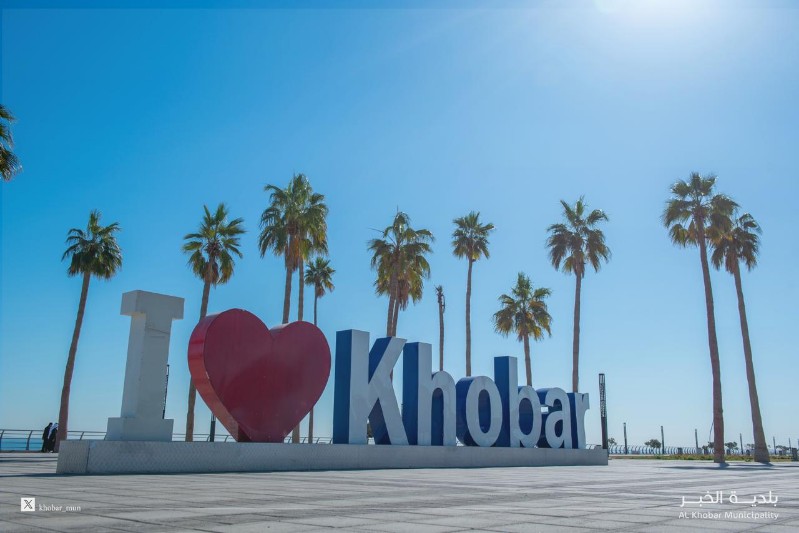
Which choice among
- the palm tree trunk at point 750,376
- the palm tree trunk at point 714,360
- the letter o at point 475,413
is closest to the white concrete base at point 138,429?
the letter o at point 475,413

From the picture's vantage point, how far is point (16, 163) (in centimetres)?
2172

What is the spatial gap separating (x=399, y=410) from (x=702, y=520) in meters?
16.1

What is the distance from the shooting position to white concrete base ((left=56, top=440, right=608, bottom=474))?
14375 millimetres

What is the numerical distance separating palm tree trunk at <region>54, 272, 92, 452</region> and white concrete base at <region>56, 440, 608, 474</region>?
Answer: 20.8m

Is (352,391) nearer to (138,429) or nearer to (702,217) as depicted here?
(138,429)

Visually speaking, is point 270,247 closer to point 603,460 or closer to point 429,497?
point 603,460

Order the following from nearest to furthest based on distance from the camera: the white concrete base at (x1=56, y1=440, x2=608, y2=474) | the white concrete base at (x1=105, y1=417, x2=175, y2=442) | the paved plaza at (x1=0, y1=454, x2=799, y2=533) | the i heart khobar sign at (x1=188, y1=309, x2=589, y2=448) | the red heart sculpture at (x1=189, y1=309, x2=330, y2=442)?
the paved plaza at (x1=0, y1=454, x2=799, y2=533) < the white concrete base at (x1=56, y1=440, x2=608, y2=474) < the white concrete base at (x1=105, y1=417, x2=175, y2=442) < the red heart sculpture at (x1=189, y1=309, x2=330, y2=442) < the i heart khobar sign at (x1=188, y1=309, x2=589, y2=448)

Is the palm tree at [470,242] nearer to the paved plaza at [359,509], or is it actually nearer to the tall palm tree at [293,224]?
the tall palm tree at [293,224]

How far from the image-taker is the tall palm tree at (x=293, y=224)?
33.6 metres

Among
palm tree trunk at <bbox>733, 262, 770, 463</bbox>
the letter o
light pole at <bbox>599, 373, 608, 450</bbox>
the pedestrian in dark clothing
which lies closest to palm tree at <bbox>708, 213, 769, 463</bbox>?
palm tree trunk at <bbox>733, 262, 770, 463</bbox>

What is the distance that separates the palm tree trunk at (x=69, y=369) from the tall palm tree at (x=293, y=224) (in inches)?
436

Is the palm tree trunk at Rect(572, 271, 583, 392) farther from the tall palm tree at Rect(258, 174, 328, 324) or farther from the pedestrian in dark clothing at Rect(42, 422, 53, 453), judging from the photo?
the pedestrian in dark clothing at Rect(42, 422, 53, 453)

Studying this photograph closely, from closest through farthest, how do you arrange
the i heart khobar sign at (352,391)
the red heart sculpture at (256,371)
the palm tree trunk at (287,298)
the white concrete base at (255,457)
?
the white concrete base at (255,457), the red heart sculpture at (256,371), the i heart khobar sign at (352,391), the palm tree trunk at (287,298)

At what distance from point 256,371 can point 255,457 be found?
2.30 m
